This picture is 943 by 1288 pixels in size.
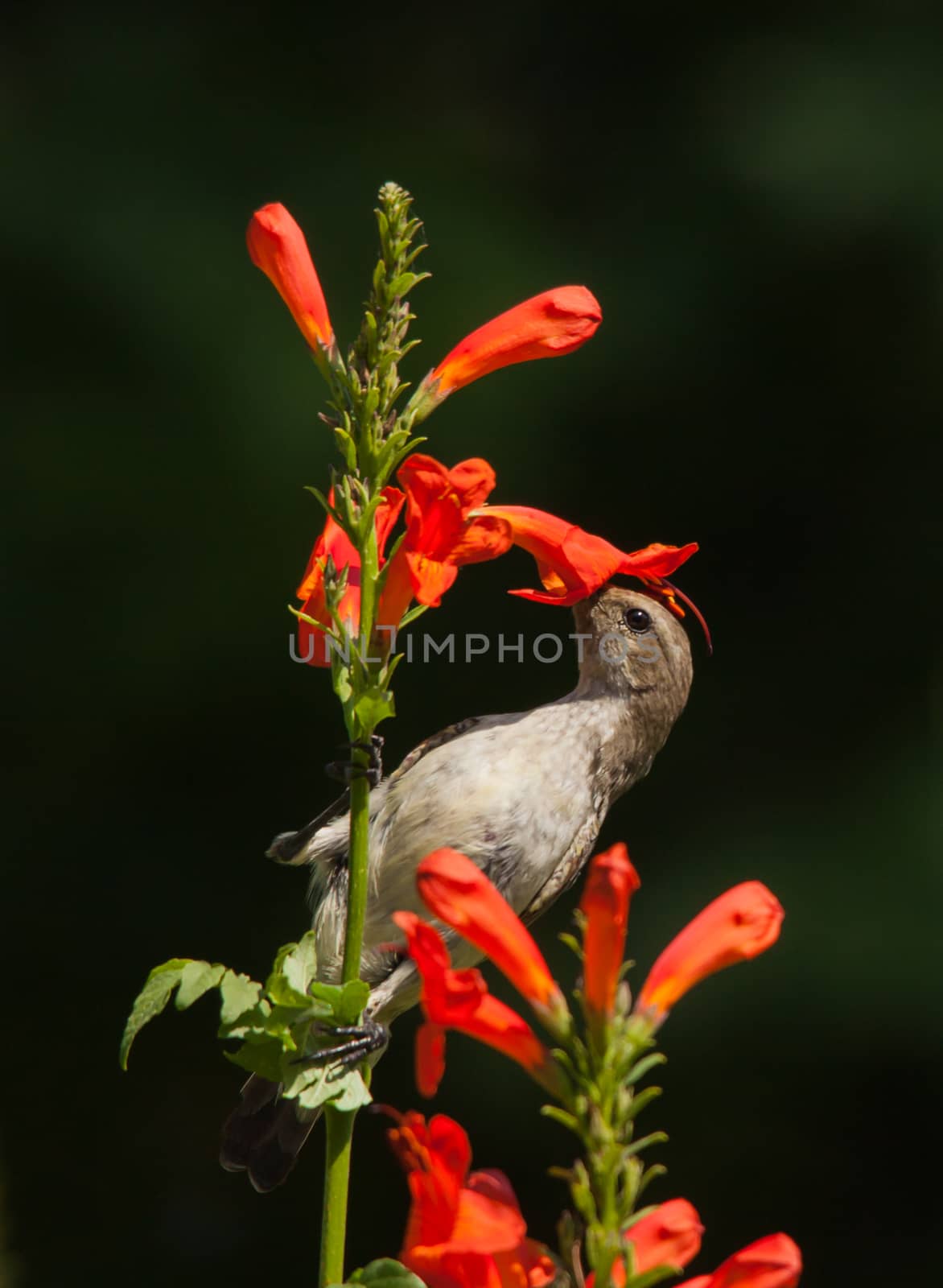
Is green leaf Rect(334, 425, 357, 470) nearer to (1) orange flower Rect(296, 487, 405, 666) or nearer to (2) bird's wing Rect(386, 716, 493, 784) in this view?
(1) orange flower Rect(296, 487, 405, 666)

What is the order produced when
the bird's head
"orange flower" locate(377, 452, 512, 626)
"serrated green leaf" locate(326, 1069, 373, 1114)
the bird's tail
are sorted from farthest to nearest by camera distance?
the bird's head, the bird's tail, "orange flower" locate(377, 452, 512, 626), "serrated green leaf" locate(326, 1069, 373, 1114)

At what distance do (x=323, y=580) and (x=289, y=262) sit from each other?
341mm

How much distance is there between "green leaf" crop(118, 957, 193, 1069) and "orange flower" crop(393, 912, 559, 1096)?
0.22 meters

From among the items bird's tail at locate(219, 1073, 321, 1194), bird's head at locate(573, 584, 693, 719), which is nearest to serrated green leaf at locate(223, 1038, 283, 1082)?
bird's tail at locate(219, 1073, 321, 1194)

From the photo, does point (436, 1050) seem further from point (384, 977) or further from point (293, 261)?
point (384, 977)

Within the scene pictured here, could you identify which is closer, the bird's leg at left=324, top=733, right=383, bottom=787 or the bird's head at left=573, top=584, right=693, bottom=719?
the bird's leg at left=324, top=733, right=383, bottom=787

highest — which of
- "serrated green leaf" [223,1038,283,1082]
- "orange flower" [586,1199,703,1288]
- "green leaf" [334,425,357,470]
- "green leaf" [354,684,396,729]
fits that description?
"green leaf" [334,425,357,470]

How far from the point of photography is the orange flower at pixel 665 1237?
1.10 m

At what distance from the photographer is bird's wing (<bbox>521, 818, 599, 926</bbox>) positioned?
2752 mm

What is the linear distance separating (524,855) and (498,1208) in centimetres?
145

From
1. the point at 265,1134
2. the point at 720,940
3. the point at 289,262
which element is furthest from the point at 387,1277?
the point at 265,1134

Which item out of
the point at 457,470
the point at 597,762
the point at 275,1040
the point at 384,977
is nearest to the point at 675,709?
the point at 597,762

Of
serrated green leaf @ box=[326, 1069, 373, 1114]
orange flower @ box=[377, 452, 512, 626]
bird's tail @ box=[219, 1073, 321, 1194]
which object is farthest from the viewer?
bird's tail @ box=[219, 1073, 321, 1194]

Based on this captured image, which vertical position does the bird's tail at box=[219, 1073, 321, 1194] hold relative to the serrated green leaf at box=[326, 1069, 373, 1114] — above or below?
below
